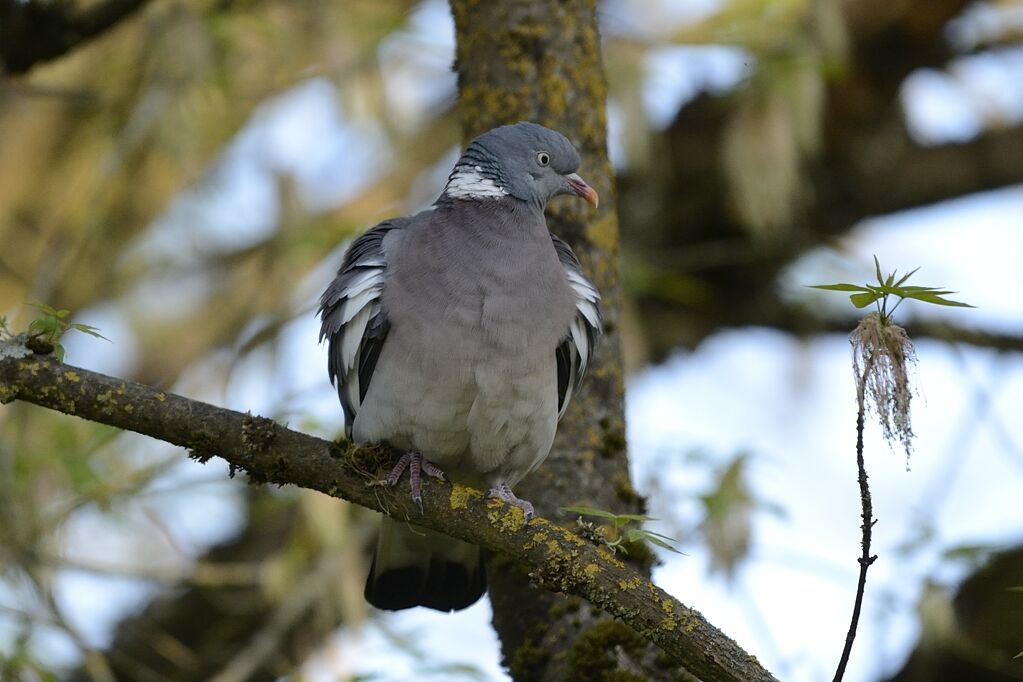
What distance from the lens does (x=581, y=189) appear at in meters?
3.99

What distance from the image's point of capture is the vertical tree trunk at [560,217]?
3.77 m

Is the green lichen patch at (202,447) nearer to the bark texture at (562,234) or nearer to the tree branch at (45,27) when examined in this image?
the bark texture at (562,234)

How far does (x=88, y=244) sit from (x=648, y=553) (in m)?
3.85

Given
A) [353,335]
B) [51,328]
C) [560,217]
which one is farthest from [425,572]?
[51,328]

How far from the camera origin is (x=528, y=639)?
3699 millimetres

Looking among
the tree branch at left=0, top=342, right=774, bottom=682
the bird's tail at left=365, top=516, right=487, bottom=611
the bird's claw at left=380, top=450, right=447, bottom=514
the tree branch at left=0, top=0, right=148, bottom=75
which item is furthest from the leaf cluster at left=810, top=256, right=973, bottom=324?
the tree branch at left=0, top=0, right=148, bottom=75

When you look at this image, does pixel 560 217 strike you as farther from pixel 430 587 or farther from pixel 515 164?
pixel 430 587

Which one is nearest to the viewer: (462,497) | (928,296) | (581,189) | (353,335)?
(928,296)

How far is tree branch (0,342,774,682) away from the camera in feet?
8.99

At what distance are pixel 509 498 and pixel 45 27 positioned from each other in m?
2.35

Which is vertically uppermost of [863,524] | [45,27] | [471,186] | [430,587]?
[45,27]

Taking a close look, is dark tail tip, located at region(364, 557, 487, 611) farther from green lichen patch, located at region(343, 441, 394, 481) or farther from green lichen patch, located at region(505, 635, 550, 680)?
green lichen patch, located at region(343, 441, 394, 481)

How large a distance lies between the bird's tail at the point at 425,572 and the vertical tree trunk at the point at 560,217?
3.1 inches

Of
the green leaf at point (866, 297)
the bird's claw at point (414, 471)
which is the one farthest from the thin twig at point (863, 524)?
the bird's claw at point (414, 471)
